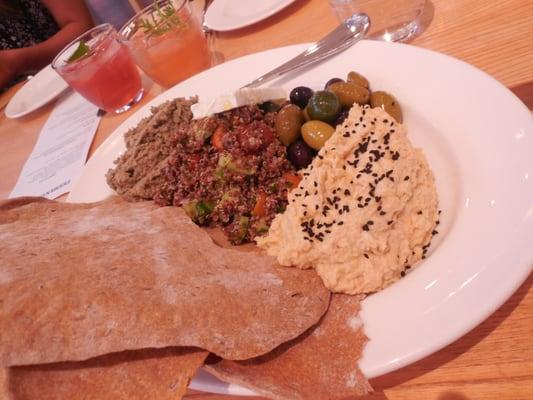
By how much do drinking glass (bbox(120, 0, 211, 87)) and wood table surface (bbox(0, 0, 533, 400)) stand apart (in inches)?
10.5

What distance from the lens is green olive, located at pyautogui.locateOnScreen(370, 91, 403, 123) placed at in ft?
6.15

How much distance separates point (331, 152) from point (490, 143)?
0.57m

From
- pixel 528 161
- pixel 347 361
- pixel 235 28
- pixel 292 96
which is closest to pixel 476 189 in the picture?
pixel 528 161

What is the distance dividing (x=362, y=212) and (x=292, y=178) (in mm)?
518

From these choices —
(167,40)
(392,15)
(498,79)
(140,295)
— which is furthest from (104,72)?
(498,79)

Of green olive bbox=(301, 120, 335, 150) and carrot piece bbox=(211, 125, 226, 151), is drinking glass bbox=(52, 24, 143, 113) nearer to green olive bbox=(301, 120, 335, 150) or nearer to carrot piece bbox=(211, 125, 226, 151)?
carrot piece bbox=(211, 125, 226, 151)

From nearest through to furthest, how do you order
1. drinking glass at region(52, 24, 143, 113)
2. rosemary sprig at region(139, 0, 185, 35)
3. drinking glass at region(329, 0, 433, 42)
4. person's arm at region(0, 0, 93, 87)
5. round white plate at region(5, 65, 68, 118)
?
drinking glass at region(329, 0, 433, 42)
rosemary sprig at region(139, 0, 185, 35)
drinking glass at region(52, 24, 143, 113)
round white plate at region(5, 65, 68, 118)
person's arm at region(0, 0, 93, 87)

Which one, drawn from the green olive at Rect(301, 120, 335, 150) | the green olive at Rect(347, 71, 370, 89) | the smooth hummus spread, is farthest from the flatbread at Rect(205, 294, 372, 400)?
the green olive at Rect(347, 71, 370, 89)

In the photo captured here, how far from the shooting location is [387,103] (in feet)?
6.25

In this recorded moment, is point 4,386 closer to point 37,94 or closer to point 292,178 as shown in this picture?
point 292,178

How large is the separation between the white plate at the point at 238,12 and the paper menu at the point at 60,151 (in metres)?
1.17

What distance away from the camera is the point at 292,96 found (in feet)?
7.02

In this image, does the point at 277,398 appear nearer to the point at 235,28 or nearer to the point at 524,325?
the point at 524,325

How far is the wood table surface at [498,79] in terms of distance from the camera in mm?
1156
